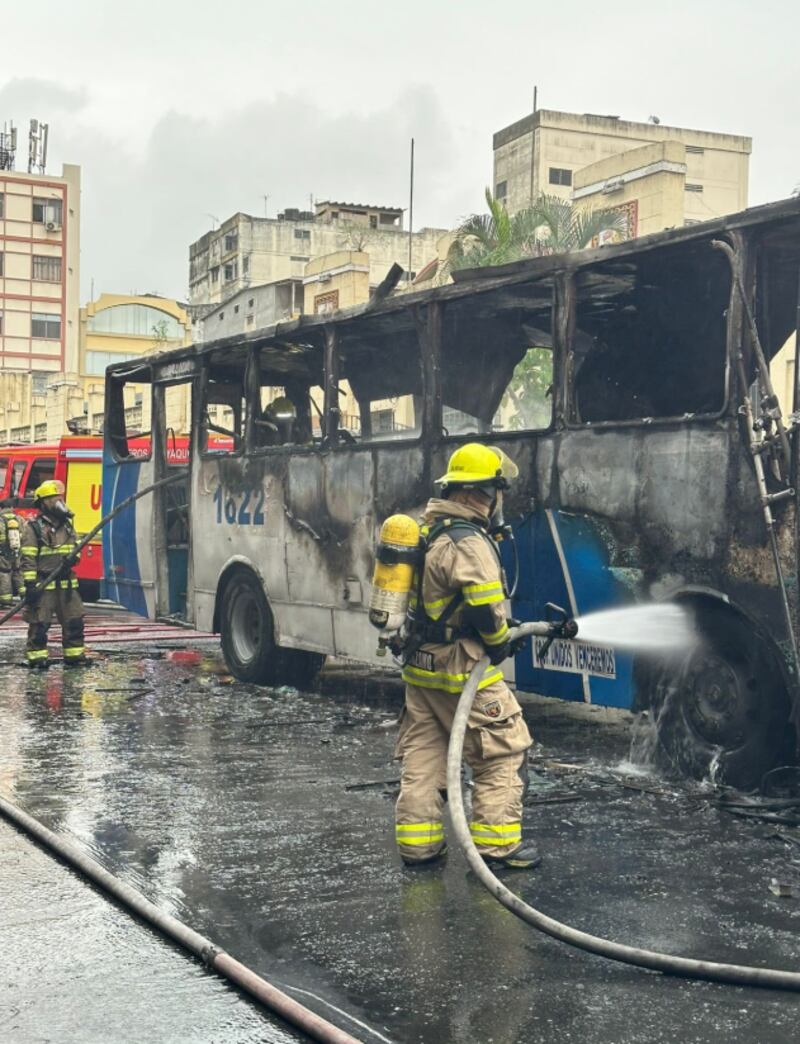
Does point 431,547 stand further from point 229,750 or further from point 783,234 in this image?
point 229,750

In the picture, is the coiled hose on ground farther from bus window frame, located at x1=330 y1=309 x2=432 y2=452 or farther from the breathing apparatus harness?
bus window frame, located at x1=330 y1=309 x2=432 y2=452

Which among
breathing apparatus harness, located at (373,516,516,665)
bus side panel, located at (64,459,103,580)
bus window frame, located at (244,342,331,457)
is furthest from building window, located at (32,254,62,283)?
breathing apparatus harness, located at (373,516,516,665)

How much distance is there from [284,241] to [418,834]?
220 ft

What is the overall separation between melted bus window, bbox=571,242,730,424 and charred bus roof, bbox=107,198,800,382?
2cm

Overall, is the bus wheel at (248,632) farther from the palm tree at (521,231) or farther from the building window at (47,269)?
the building window at (47,269)

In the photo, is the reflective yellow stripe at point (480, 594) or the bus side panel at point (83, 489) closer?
the reflective yellow stripe at point (480, 594)

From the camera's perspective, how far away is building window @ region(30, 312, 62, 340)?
87812 mm

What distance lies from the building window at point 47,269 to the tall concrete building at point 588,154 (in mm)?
39150

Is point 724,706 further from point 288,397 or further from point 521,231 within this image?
point 521,231

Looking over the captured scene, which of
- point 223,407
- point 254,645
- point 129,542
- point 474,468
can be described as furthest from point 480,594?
point 129,542

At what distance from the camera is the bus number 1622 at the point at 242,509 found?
38.0 feet

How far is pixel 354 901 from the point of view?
5.38 meters

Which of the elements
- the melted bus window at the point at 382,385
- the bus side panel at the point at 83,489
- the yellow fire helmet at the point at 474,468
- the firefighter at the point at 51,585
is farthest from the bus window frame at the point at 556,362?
the bus side panel at the point at 83,489

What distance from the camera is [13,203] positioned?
286 feet
